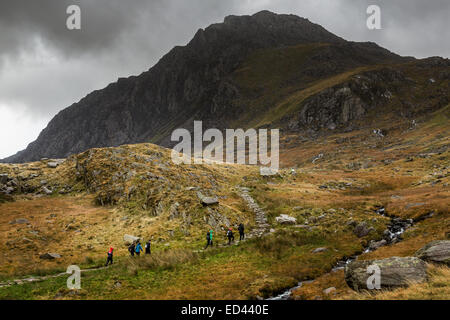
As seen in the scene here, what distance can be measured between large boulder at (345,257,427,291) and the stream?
8.90 ft

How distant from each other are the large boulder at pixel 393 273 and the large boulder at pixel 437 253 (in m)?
1.61

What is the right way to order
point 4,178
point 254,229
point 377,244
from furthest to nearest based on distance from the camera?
1. point 4,178
2. point 254,229
3. point 377,244

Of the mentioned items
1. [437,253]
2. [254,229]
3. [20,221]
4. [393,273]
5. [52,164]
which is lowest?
[254,229]

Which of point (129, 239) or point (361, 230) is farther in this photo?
point (129, 239)

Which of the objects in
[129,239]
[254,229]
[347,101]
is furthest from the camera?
[347,101]

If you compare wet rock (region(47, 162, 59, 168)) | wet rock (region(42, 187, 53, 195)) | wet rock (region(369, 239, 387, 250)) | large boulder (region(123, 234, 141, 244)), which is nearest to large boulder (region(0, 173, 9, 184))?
wet rock (region(42, 187, 53, 195))

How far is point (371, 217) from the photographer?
3556 cm

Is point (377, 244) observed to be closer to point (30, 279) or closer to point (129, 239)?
point (129, 239)

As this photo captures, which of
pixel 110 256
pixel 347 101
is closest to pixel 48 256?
pixel 110 256

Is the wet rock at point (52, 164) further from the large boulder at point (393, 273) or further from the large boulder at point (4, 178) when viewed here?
the large boulder at point (393, 273)

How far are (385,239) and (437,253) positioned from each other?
506 inches

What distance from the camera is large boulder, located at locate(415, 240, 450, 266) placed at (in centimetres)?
1664

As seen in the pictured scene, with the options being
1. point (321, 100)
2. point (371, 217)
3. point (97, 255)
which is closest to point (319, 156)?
point (321, 100)

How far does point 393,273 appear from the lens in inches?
613
